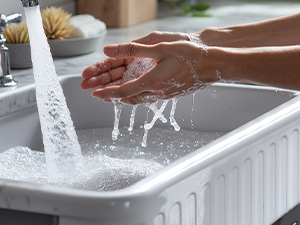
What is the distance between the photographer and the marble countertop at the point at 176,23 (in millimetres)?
1630


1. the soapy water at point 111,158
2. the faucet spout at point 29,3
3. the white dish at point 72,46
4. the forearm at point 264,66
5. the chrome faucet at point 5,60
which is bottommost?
the soapy water at point 111,158

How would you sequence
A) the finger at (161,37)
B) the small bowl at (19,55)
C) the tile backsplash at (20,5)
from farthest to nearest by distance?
the tile backsplash at (20,5), the small bowl at (19,55), the finger at (161,37)

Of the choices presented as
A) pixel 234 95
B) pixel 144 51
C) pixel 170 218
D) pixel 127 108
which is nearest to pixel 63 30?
pixel 127 108

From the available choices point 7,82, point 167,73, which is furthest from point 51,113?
point 167,73

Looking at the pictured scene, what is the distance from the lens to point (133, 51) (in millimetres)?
1142

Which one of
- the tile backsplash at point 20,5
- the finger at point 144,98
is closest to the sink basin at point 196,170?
the finger at point 144,98

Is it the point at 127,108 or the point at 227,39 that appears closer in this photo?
the point at 227,39

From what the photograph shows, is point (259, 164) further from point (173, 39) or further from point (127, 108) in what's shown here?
point (127, 108)

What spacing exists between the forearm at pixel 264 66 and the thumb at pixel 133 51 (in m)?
0.10

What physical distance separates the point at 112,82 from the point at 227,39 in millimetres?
224

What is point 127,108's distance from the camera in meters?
1.56

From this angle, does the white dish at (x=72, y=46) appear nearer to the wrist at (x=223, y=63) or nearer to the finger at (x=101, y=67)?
the finger at (x=101, y=67)

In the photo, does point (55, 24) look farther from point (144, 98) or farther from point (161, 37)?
point (144, 98)

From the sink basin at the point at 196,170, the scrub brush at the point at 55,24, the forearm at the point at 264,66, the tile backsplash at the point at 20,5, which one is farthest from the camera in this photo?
the tile backsplash at the point at 20,5
